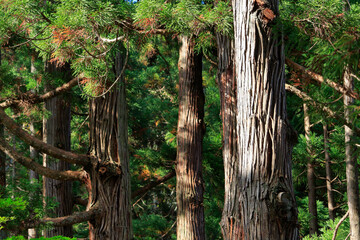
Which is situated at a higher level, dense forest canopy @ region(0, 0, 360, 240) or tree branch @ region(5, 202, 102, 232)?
dense forest canopy @ region(0, 0, 360, 240)

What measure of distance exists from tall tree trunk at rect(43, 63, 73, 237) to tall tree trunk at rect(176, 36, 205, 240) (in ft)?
7.68

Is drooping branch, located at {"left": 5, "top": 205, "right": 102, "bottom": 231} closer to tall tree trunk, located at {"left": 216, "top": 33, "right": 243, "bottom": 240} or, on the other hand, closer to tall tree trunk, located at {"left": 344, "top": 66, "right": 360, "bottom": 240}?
tall tree trunk, located at {"left": 216, "top": 33, "right": 243, "bottom": 240}

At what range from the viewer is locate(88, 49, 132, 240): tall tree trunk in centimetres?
479

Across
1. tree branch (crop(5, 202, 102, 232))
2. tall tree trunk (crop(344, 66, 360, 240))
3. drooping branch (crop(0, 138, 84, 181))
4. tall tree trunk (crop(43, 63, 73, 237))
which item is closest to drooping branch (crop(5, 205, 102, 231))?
tree branch (crop(5, 202, 102, 232))

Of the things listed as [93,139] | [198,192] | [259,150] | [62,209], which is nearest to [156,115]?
[62,209]

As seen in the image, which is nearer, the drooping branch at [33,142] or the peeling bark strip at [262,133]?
the peeling bark strip at [262,133]

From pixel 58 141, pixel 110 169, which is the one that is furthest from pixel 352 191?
pixel 58 141

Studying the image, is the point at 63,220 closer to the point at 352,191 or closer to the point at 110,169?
the point at 110,169

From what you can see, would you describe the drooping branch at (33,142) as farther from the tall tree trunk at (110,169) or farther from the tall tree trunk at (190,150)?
the tall tree trunk at (190,150)

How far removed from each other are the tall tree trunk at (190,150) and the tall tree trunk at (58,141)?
92.2 inches

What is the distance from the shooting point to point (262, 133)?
122 inches

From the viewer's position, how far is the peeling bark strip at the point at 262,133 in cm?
300

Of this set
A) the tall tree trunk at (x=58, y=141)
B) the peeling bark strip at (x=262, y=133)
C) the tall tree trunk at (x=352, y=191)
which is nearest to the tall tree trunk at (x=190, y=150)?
the tall tree trunk at (x=352, y=191)

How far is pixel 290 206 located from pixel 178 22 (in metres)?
2.41
